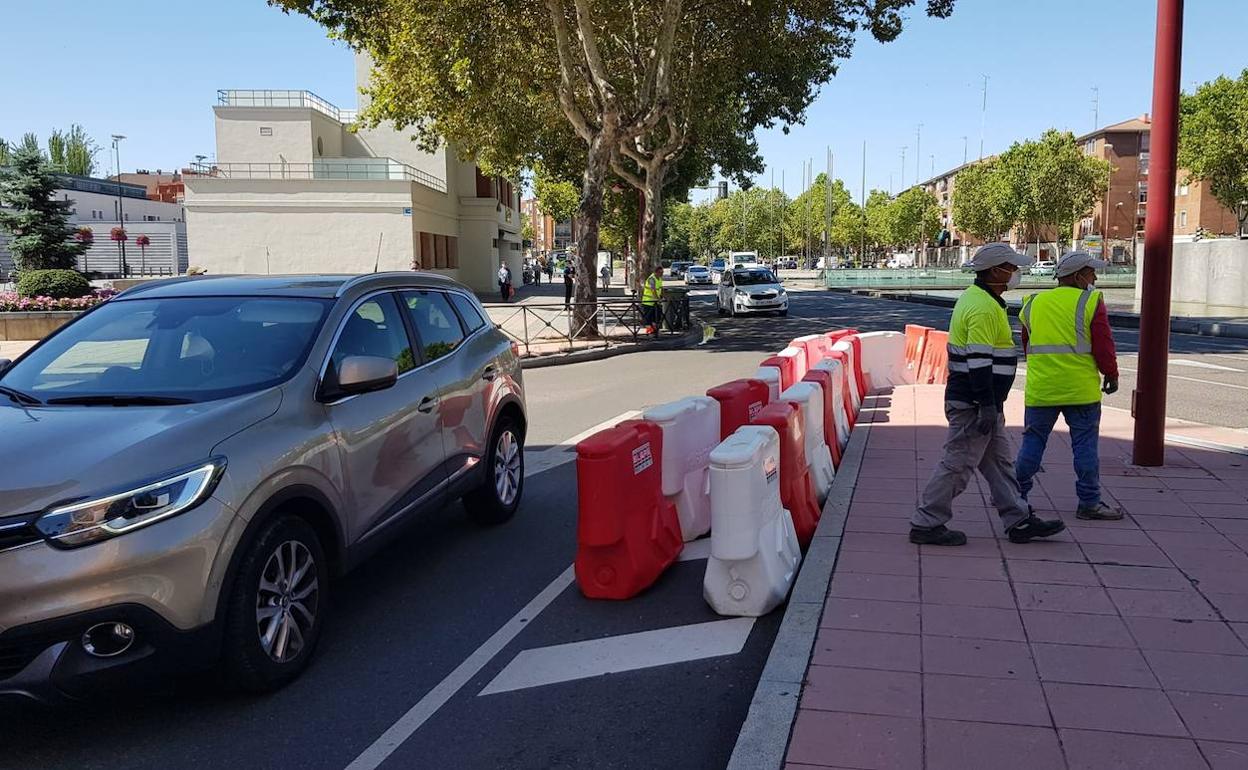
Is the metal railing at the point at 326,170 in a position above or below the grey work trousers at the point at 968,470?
above

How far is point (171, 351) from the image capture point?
4602mm

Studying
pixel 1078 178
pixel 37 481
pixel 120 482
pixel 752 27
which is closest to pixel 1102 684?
pixel 120 482

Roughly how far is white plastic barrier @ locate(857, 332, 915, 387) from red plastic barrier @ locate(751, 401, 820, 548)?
21.0ft

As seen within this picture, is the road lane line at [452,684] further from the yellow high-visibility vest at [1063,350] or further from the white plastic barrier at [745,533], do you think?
the yellow high-visibility vest at [1063,350]

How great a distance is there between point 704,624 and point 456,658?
1230 mm

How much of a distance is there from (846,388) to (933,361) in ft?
12.9

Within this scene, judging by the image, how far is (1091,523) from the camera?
5789 mm

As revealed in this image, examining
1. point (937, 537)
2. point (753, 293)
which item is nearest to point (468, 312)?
point (937, 537)

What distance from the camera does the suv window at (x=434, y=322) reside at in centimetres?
565

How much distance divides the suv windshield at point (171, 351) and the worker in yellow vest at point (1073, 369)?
4267mm

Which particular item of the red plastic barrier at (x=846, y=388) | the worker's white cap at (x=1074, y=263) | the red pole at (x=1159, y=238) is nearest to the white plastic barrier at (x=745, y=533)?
the worker's white cap at (x=1074, y=263)

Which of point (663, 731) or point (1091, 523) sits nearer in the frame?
point (663, 731)

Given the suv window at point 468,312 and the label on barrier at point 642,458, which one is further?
the suv window at point 468,312

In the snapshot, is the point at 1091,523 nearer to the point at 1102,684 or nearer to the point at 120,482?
the point at 1102,684
